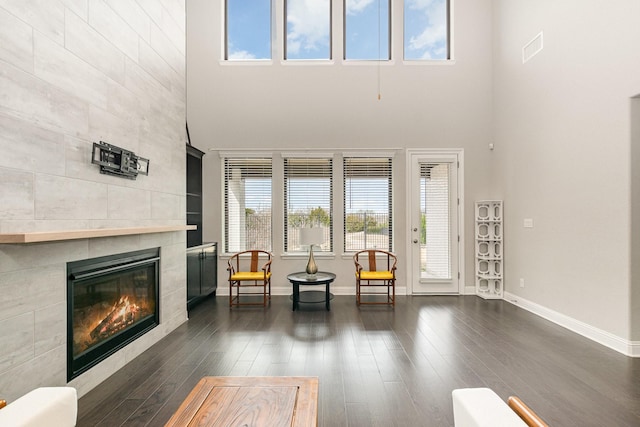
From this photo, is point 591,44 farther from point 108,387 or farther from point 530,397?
point 108,387

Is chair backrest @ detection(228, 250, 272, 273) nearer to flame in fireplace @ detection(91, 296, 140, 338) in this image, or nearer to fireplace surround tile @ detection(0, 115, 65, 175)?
flame in fireplace @ detection(91, 296, 140, 338)

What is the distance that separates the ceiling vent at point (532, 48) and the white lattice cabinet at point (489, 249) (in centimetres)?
222

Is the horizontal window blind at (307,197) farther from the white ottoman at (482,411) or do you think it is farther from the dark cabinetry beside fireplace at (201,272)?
the white ottoman at (482,411)

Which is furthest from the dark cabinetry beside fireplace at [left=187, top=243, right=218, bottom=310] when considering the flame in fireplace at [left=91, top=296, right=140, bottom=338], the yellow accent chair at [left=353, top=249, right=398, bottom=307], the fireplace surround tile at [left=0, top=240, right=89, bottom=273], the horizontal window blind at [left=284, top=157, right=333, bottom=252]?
the yellow accent chair at [left=353, top=249, right=398, bottom=307]

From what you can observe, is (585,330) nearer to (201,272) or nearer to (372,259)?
(372,259)

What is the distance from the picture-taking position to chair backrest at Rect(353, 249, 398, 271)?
5.89 metres

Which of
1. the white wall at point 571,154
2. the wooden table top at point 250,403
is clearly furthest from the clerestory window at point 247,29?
the wooden table top at point 250,403

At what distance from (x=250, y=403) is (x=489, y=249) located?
526cm

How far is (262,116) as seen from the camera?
6.15m

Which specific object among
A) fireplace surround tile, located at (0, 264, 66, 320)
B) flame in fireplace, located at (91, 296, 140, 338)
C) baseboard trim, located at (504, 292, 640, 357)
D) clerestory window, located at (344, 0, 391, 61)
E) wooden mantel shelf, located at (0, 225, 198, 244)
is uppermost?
clerestory window, located at (344, 0, 391, 61)

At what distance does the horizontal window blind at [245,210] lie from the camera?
6211 millimetres

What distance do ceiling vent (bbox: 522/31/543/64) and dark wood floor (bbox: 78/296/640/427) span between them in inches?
146

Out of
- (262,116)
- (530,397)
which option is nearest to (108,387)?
(530,397)

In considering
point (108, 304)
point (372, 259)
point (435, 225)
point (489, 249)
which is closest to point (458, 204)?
point (435, 225)
